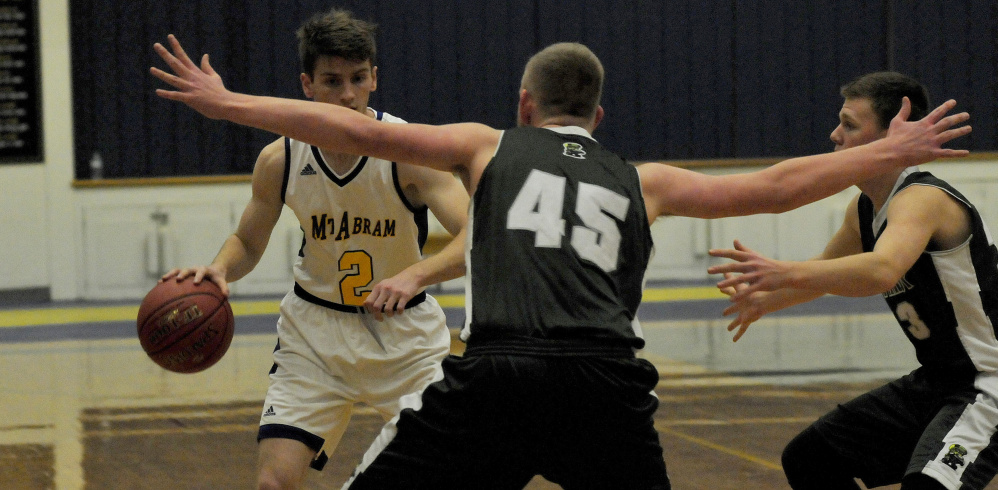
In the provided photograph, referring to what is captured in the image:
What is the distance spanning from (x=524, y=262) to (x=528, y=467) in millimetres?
428

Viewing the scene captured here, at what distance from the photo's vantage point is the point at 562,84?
257 cm

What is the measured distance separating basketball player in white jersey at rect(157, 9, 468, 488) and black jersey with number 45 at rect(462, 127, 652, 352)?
90 centimetres

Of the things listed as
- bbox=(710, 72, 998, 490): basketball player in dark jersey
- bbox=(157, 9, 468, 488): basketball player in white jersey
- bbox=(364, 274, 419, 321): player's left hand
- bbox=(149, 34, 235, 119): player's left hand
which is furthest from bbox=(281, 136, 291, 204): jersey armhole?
bbox=(710, 72, 998, 490): basketball player in dark jersey

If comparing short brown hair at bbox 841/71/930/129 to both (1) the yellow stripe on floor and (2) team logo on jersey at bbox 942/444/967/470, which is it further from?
(1) the yellow stripe on floor

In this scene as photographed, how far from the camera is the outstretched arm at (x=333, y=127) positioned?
8.14 feet

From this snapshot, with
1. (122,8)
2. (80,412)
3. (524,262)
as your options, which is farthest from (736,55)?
(524,262)

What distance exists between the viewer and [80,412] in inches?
245

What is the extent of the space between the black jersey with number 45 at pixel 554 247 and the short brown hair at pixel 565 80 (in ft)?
0.32

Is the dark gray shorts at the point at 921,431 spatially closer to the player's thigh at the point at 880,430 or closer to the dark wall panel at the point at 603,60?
the player's thigh at the point at 880,430

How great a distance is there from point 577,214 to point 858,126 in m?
1.08

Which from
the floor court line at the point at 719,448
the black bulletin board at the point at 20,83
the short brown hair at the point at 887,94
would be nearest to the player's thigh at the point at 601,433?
the short brown hair at the point at 887,94

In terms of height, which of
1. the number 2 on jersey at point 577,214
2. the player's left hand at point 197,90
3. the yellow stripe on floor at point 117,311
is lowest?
the yellow stripe on floor at point 117,311

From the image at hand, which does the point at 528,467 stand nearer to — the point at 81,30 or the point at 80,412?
the point at 80,412

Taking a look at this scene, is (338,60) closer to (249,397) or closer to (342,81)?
(342,81)
